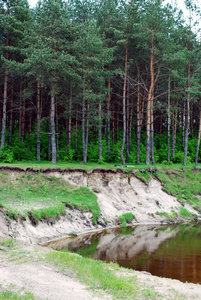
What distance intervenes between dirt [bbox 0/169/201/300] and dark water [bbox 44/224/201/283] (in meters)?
1.29

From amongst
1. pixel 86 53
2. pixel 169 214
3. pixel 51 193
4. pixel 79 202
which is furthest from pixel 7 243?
pixel 86 53

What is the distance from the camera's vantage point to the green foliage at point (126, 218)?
73.3 ft

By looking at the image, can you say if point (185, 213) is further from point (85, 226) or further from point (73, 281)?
point (73, 281)

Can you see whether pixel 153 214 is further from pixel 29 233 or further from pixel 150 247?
pixel 29 233

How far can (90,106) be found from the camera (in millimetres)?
31141

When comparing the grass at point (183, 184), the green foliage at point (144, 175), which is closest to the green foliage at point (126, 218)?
the green foliage at point (144, 175)

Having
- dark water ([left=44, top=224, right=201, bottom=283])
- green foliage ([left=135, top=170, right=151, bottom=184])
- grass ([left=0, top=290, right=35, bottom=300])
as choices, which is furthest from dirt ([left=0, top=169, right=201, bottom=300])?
dark water ([left=44, top=224, right=201, bottom=283])

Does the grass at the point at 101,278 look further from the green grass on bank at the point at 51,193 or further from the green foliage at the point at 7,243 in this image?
the green grass on bank at the point at 51,193

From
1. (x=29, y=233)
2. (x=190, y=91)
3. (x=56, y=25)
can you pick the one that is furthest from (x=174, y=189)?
(x=56, y=25)

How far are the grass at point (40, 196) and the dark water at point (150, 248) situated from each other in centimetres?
214

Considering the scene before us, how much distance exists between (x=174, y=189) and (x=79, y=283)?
67.3ft

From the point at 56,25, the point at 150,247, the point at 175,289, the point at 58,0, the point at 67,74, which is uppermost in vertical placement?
the point at 58,0

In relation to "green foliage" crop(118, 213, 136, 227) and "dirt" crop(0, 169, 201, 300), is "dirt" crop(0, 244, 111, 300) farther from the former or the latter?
"green foliage" crop(118, 213, 136, 227)

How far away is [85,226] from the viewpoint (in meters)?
20.2
